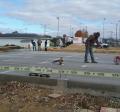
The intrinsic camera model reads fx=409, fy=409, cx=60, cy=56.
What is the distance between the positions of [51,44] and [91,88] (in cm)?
6552

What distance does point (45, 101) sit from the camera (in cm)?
959

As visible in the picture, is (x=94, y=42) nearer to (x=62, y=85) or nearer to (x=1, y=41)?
(x=62, y=85)

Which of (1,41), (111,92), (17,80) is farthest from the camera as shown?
(1,41)

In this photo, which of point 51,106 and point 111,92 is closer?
point 51,106

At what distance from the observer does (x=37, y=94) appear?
10.2 metres

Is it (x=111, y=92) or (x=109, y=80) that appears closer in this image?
(x=111, y=92)

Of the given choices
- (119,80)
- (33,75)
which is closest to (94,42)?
(119,80)

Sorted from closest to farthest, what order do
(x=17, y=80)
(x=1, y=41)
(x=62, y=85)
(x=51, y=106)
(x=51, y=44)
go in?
(x=51, y=106) → (x=62, y=85) → (x=17, y=80) → (x=51, y=44) → (x=1, y=41)

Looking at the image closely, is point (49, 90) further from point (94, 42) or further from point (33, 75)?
point (94, 42)

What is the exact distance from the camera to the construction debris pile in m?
8.99

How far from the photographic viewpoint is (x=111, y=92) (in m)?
9.94

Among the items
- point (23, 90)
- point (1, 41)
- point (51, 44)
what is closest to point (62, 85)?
point (23, 90)

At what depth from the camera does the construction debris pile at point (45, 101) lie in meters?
8.99

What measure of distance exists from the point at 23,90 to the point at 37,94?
1.72 feet
